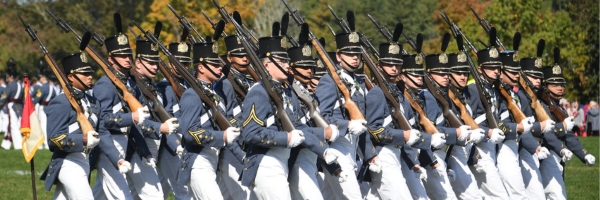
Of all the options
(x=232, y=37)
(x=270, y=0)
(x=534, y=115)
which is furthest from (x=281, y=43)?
(x=270, y=0)

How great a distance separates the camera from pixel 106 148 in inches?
451

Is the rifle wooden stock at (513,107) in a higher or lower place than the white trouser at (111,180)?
lower

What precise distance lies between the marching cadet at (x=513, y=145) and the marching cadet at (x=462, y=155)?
1.94 feet

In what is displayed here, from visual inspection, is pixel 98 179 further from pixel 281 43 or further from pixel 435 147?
pixel 435 147

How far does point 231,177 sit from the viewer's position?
12.0 m

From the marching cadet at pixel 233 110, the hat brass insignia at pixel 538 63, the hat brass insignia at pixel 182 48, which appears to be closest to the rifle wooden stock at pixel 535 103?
the hat brass insignia at pixel 538 63

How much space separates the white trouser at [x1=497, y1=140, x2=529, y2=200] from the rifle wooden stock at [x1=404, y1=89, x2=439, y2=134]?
1.69m

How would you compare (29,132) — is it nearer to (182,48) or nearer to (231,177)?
(182,48)

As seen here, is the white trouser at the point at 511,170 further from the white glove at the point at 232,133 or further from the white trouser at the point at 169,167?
the white glove at the point at 232,133

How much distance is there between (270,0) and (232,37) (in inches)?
1162

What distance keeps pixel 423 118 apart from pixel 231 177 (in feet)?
8.36

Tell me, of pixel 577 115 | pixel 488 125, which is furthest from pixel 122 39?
pixel 577 115

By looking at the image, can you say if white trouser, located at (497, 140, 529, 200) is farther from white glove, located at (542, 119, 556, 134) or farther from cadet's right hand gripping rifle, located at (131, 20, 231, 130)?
cadet's right hand gripping rifle, located at (131, 20, 231, 130)

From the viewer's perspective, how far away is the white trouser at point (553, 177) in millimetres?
15273
